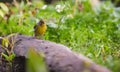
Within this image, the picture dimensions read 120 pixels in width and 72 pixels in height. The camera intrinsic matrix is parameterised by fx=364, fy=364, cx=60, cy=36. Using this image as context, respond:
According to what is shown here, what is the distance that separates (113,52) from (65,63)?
135 centimetres

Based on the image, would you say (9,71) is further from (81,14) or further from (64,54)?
(81,14)

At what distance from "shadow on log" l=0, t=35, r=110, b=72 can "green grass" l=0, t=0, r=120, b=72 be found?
663 mm

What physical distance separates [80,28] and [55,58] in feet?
7.31

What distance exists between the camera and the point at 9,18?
5570mm

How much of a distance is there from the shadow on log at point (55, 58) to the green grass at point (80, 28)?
26.1 inches

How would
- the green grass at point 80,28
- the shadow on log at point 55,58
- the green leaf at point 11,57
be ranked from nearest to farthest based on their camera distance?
the shadow on log at point 55,58 < the green leaf at point 11,57 < the green grass at point 80,28

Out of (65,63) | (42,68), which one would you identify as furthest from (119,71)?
(42,68)

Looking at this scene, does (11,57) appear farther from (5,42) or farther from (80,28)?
(80,28)

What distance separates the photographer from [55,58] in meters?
2.78

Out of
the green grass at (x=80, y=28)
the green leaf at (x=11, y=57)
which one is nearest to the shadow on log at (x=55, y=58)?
the green leaf at (x=11, y=57)

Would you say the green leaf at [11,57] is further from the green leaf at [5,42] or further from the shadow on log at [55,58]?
the green leaf at [5,42]

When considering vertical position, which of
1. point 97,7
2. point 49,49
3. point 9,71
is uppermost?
point 97,7

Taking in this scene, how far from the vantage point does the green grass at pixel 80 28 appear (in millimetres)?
4184

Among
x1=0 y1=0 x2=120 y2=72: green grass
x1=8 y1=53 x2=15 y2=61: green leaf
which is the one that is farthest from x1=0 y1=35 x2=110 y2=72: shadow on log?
x1=0 y1=0 x2=120 y2=72: green grass
